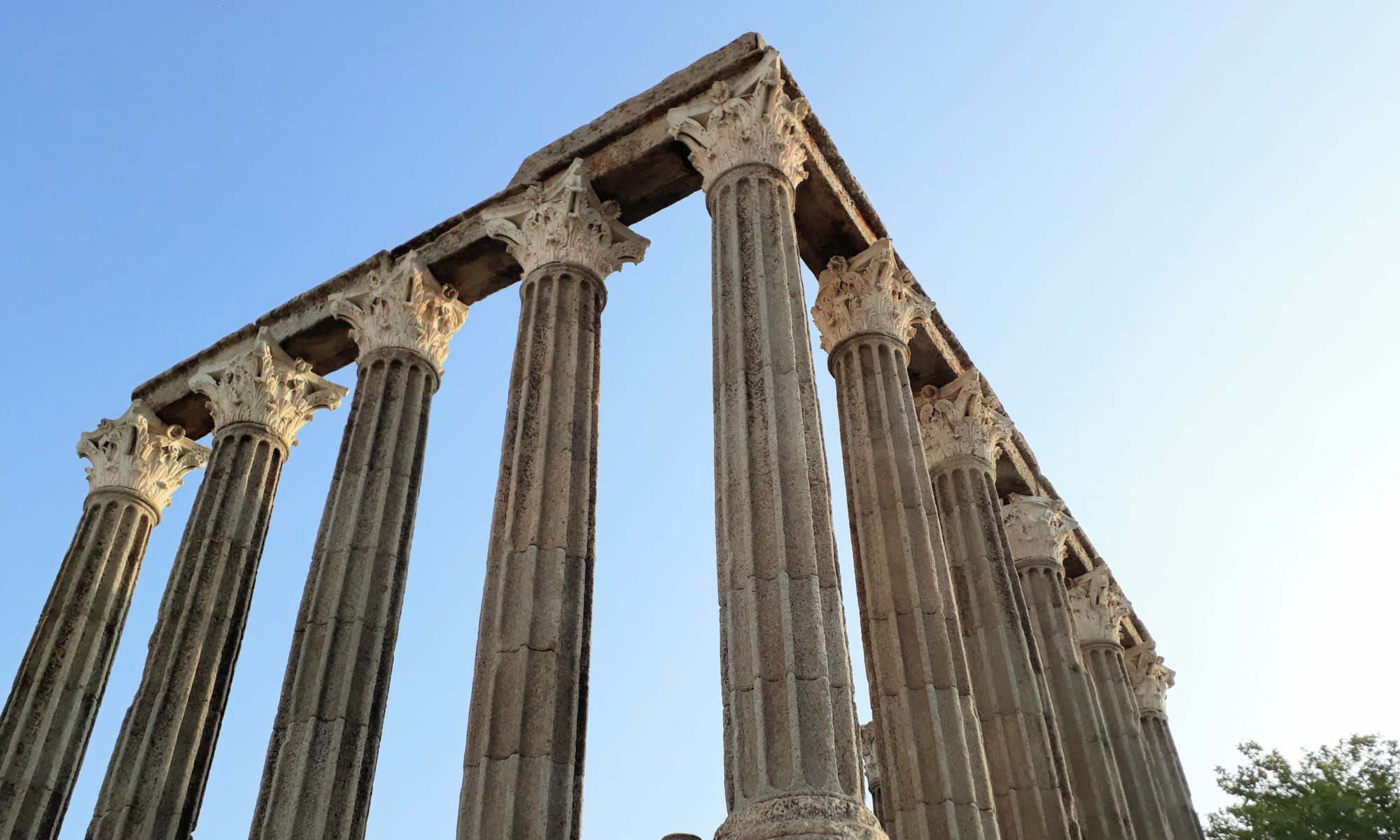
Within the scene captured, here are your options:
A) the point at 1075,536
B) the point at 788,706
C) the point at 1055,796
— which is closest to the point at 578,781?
the point at 788,706

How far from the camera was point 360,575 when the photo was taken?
1866 centimetres

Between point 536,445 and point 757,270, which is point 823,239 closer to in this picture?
point 757,270

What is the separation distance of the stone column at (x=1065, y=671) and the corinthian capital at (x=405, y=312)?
12.4m

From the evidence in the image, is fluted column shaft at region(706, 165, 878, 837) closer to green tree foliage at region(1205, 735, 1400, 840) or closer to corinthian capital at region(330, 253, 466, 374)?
corinthian capital at region(330, 253, 466, 374)

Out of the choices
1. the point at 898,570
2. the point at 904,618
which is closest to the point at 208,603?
the point at 898,570

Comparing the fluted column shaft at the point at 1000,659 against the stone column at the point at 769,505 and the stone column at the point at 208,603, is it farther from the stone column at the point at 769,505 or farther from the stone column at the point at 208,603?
the stone column at the point at 208,603

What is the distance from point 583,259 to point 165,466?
1241 cm

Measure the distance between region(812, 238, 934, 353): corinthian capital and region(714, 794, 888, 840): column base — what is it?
11.5 meters

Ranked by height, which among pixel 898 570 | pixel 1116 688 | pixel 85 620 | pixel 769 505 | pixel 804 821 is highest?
pixel 1116 688

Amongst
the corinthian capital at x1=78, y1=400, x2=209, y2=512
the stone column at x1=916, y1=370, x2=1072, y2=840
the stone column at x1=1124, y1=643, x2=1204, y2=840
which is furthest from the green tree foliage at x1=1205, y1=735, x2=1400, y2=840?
the corinthian capital at x1=78, y1=400, x2=209, y2=512

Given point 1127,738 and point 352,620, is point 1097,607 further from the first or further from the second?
point 352,620

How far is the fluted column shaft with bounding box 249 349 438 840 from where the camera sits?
16.1m

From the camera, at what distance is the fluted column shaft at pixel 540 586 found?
13.8 metres

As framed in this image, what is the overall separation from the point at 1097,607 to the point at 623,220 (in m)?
18.3
